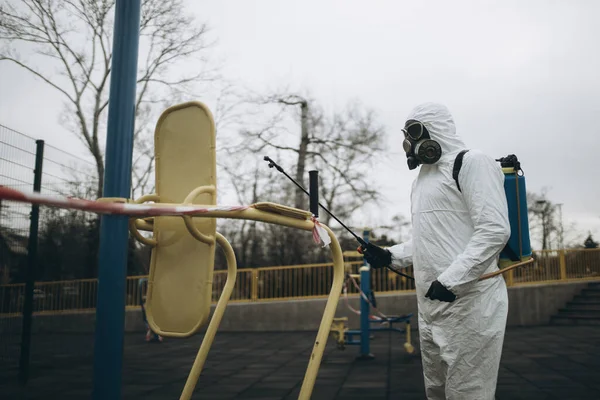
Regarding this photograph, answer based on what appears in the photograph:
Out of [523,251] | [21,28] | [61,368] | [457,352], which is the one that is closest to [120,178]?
[457,352]

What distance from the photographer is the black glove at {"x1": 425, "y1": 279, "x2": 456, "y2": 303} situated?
2238 millimetres

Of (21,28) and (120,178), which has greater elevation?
(21,28)

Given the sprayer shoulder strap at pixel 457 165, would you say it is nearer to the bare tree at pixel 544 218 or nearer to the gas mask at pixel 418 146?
the gas mask at pixel 418 146

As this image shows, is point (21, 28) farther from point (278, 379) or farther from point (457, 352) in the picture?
point (457, 352)

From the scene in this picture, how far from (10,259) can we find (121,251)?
185 inches

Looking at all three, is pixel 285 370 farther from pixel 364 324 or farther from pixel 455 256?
pixel 455 256

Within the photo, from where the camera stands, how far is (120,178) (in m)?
1.88

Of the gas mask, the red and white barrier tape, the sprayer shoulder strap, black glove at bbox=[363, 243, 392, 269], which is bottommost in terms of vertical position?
black glove at bbox=[363, 243, 392, 269]

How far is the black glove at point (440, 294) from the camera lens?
88.1 inches

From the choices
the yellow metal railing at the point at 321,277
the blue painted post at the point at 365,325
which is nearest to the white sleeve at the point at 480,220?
the blue painted post at the point at 365,325

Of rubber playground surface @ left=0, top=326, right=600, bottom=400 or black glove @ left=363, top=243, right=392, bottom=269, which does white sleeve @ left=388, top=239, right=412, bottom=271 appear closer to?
black glove @ left=363, top=243, right=392, bottom=269

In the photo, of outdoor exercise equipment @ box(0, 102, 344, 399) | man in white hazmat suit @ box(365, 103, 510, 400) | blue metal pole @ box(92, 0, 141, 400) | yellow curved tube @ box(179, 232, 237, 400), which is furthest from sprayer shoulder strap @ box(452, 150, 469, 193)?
blue metal pole @ box(92, 0, 141, 400)

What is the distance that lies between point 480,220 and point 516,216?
1.05 feet

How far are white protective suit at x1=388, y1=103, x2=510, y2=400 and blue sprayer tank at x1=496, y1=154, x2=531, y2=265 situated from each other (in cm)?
15
